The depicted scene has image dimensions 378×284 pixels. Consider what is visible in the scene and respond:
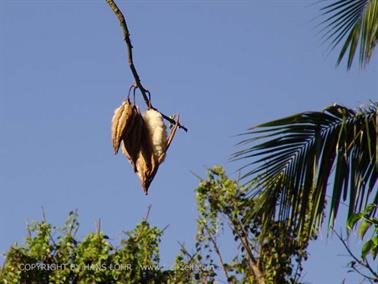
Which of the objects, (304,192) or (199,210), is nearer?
(304,192)

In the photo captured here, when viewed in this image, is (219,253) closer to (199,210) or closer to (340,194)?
(199,210)

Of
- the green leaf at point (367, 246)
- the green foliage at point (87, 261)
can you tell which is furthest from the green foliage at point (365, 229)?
the green foliage at point (87, 261)

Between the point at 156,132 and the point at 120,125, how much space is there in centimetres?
7

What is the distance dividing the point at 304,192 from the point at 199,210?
243cm

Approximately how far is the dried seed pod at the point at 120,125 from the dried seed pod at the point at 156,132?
3 centimetres

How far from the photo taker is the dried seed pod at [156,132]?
1.73m

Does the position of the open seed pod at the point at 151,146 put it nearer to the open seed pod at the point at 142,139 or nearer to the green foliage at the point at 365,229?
the open seed pod at the point at 142,139

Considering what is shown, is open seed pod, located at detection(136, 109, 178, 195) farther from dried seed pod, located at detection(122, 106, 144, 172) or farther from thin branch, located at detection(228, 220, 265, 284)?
thin branch, located at detection(228, 220, 265, 284)

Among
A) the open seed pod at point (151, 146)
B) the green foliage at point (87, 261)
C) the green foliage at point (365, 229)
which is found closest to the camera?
the open seed pod at point (151, 146)

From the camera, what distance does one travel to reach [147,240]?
269 inches

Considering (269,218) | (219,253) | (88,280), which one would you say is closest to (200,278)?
(219,253)

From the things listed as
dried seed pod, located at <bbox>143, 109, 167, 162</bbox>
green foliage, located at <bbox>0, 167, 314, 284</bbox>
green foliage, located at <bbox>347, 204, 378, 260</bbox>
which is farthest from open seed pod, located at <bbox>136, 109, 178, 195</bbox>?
green foliage, located at <bbox>0, 167, 314, 284</bbox>

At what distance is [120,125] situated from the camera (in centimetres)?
175

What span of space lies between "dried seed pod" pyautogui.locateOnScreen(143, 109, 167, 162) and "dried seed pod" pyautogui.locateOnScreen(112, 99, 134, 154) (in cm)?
3
